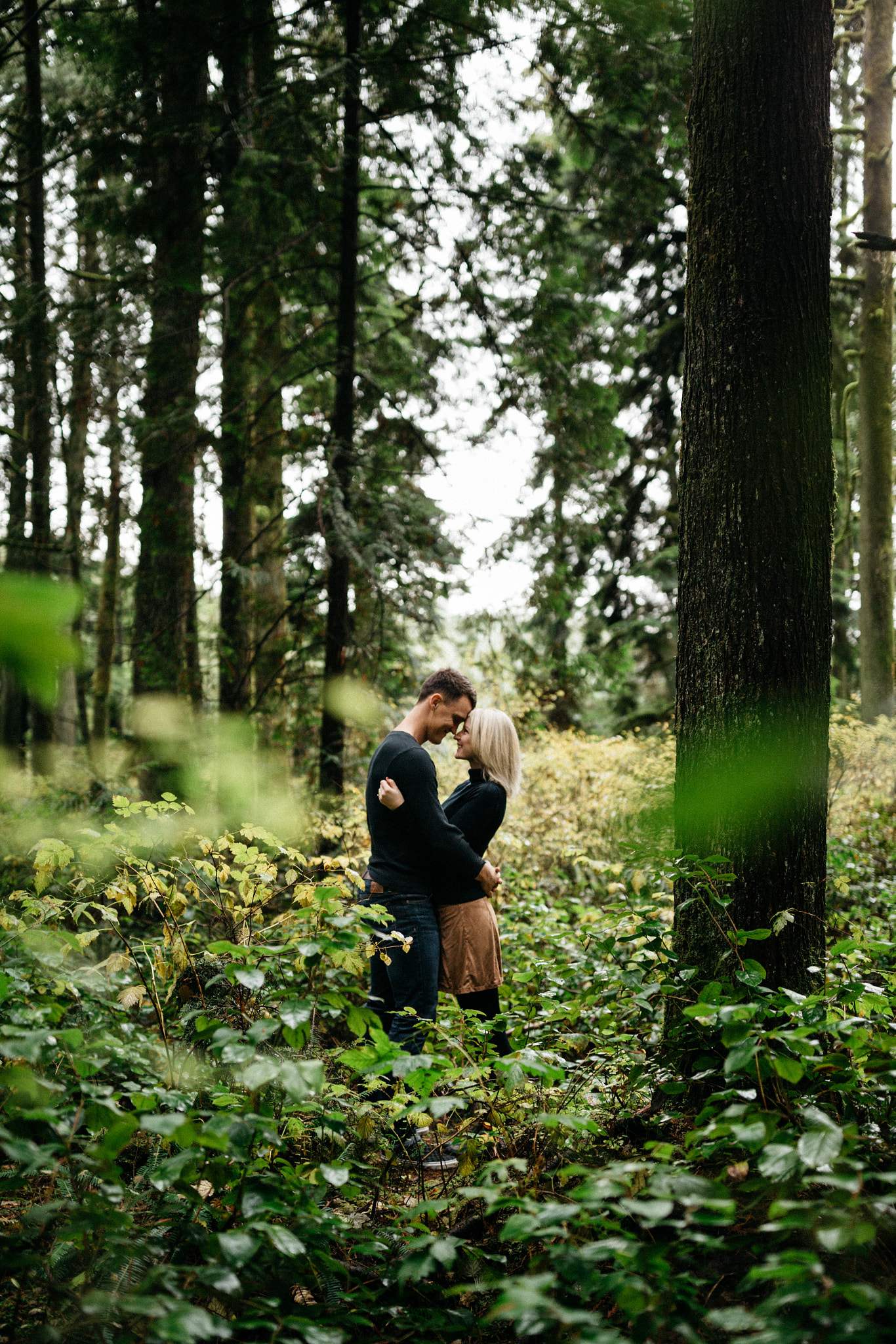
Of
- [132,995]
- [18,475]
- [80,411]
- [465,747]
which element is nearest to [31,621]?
[132,995]

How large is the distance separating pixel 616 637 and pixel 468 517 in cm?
699

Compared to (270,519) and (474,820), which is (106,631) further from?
(474,820)

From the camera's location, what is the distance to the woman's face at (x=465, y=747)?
12.8 feet

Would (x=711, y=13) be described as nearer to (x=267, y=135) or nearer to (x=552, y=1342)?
(x=552, y=1342)

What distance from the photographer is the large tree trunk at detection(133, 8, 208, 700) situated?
23.3 ft

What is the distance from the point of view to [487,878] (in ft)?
12.1

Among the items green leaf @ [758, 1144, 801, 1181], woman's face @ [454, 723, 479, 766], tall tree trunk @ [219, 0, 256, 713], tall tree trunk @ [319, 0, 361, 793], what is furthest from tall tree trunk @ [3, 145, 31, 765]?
green leaf @ [758, 1144, 801, 1181]

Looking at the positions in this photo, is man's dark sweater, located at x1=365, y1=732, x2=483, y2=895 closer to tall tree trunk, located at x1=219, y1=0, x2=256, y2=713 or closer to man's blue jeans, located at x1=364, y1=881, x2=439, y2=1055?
man's blue jeans, located at x1=364, y1=881, x2=439, y2=1055

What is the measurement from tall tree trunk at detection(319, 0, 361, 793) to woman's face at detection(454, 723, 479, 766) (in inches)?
116

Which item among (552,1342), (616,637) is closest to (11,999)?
(552,1342)

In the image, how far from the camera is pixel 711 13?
10.0 feet

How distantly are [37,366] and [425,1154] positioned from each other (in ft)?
27.6

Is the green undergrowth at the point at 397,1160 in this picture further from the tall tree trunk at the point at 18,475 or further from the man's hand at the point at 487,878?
the tall tree trunk at the point at 18,475

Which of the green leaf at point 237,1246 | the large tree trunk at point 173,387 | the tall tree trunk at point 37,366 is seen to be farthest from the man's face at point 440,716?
the tall tree trunk at point 37,366
